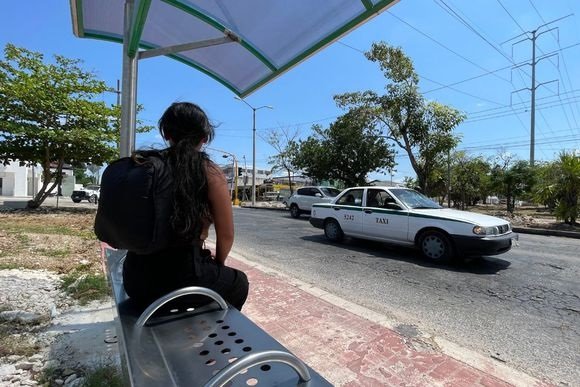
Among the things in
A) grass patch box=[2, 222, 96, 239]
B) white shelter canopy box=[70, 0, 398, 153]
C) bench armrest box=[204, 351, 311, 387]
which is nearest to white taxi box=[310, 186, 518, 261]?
white shelter canopy box=[70, 0, 398, 153]

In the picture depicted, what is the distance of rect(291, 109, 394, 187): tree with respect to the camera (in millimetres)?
23013

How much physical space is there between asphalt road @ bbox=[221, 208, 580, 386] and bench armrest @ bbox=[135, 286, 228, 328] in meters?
2.73

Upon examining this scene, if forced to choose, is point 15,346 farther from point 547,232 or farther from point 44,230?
point 547,232

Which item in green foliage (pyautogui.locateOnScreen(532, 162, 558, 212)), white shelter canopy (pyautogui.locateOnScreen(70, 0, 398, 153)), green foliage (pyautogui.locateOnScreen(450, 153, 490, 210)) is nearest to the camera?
white shelter canopy (pyautogui.locateOnScreen(70, 0, 398, 153))

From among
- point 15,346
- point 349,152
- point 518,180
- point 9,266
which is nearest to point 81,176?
point 349,152

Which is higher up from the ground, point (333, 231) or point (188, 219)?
point (188, 219)

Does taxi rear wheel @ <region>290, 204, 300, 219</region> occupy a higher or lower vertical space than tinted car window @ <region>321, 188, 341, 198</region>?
lower

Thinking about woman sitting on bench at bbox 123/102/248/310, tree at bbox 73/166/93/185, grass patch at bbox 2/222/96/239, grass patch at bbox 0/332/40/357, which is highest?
tree at bbox 73/166/93/185

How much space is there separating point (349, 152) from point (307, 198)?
6.86 meters

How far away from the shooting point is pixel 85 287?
4.37 m

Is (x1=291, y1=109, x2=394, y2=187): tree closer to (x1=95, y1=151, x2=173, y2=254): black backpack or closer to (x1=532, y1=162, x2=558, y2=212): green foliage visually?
(x1=532, y1=162, x2=558, y2=212): green foliage

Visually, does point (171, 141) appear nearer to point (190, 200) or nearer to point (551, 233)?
point (190, 200)

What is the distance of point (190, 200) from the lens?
1814mm

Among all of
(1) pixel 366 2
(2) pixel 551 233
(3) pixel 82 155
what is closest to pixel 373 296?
(1) pixel 366 2
